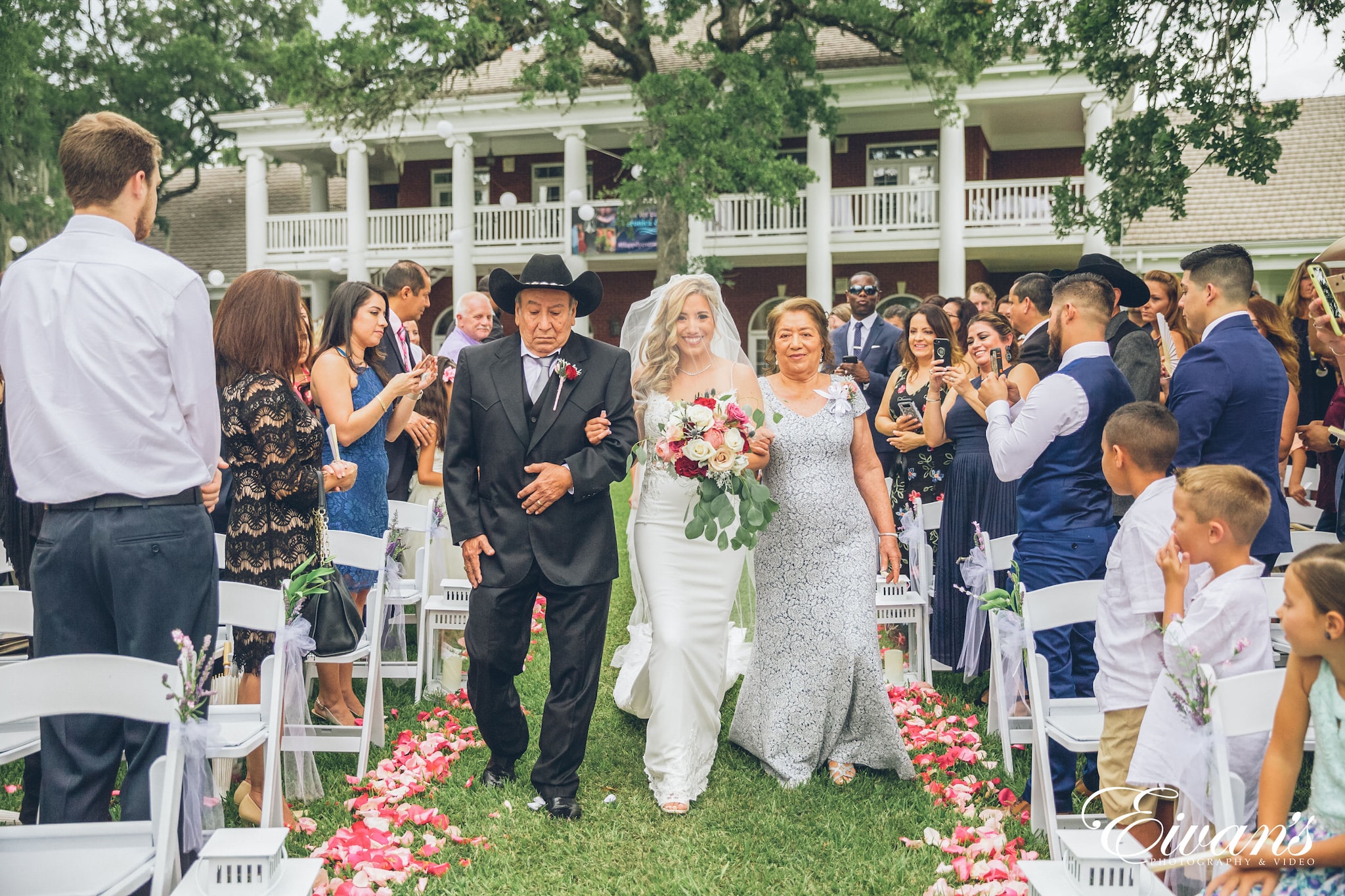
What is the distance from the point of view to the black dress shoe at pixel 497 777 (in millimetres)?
4816

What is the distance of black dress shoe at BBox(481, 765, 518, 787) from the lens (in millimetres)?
4816

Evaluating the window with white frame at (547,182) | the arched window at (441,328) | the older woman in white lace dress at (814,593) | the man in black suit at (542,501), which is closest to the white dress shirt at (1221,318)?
the older woman in white lace dress at (814,593)

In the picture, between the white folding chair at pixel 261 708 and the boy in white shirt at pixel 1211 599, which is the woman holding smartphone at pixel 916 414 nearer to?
the boy in white shirt at pixel 1211 599

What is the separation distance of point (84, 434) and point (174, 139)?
3235 cm

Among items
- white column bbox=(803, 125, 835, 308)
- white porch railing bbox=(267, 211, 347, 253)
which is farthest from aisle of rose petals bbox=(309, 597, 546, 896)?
white porch railing bbox=(267, 211, 347, 253)

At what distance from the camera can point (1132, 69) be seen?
27.4 feet

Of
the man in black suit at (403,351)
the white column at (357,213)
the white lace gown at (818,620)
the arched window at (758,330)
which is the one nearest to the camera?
the white lace gown at (818,620)

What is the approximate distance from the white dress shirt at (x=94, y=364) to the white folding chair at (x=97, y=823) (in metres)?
0.53

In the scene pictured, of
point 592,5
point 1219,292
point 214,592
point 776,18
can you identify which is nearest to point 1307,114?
point 776,18

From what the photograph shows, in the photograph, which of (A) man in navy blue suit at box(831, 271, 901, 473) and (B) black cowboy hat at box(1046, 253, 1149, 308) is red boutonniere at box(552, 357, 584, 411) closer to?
(B) black cowboy hat at box(1046, 253, 1149, 308)

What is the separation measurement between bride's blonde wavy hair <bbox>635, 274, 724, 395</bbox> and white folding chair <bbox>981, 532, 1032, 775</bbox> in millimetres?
1689

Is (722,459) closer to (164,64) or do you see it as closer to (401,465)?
(401,465)

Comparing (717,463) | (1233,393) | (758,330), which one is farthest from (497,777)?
(758,330)

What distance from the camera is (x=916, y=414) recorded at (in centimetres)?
698
